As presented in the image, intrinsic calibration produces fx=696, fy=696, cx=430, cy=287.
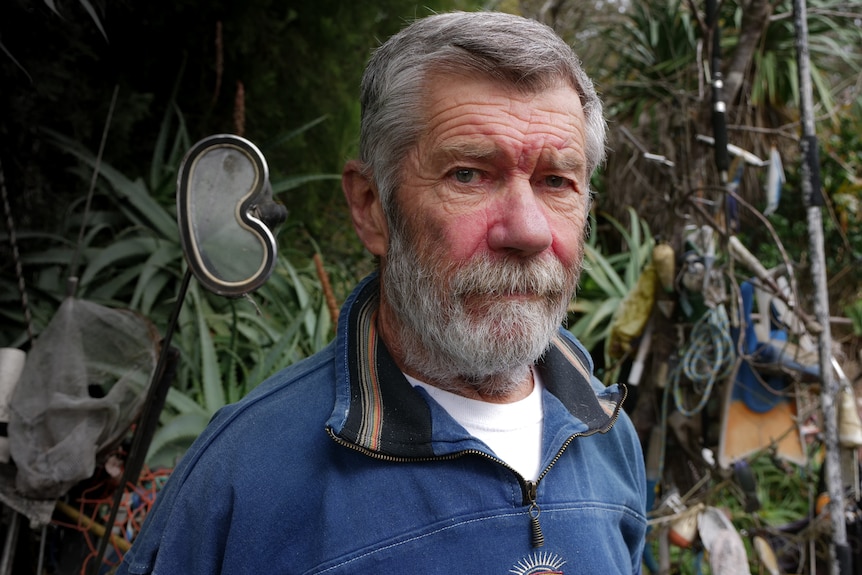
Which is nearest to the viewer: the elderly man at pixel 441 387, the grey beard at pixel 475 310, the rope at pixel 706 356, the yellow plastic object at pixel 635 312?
the elderly man at pixel 441 387

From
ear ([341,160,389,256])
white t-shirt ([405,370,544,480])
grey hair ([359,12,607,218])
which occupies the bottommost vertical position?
white t-shirt ([405,370,544,480])

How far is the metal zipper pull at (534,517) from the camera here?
1.18 metres

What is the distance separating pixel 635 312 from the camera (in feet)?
10.7

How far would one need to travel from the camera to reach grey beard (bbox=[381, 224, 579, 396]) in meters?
1.22

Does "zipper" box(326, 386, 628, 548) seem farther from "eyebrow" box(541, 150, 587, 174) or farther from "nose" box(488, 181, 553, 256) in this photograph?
"eyebrow" box(541, 150, 587, 174)

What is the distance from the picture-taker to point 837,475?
2568 mm

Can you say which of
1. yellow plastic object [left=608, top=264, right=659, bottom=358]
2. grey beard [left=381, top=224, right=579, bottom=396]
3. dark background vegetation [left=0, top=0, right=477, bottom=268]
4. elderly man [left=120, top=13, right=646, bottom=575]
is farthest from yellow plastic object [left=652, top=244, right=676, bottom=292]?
grey beard [left=381, top=224, right=579, bottom=396]

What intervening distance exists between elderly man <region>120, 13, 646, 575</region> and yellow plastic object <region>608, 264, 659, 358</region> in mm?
1932

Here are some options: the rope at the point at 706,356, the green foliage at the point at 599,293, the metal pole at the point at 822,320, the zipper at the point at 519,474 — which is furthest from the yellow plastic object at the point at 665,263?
the zipper at the point at 519,474

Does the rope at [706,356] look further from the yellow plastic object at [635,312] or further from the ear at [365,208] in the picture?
the ear at [365,208]

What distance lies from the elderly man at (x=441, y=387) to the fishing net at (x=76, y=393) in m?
0.56

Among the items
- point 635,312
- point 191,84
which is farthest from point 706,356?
point 191,84

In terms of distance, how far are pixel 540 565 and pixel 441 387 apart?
36 cm

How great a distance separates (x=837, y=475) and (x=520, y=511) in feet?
6.40
